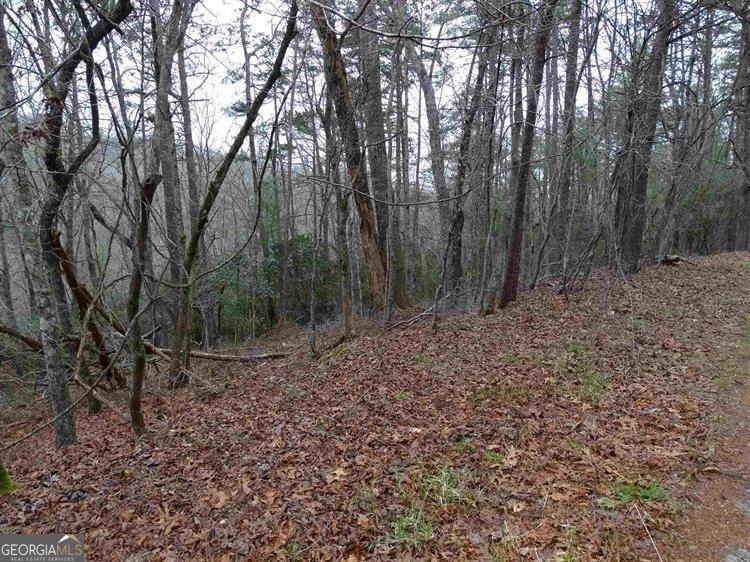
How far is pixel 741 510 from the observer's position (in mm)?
3041

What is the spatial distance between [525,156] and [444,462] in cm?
658

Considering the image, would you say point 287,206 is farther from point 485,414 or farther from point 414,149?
point 485,414

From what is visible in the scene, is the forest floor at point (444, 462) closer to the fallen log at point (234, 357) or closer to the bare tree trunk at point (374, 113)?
the fallen log at point (234, 357)

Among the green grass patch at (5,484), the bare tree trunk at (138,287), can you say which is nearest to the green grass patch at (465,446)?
the bare tree trunk at (138,287)

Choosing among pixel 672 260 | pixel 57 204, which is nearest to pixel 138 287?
pixel 57 204

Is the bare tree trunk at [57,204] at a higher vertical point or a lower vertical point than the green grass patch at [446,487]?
higher

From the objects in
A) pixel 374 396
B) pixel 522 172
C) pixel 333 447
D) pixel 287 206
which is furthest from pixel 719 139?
pixel 333 447

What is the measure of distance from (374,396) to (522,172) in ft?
17.7

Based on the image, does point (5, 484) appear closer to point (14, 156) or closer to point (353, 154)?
point (14, 156)

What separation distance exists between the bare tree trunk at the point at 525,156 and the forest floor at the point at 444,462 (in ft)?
7.76

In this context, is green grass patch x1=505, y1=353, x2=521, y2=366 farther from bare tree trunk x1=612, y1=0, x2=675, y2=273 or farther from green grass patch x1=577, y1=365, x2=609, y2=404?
bare tree trunk x1=612, y1=0, x2=675, y2=273

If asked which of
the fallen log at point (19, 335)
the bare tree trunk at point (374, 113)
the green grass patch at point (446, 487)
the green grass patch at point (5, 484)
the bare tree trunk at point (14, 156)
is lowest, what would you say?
the green grass patch at point (5, 484)

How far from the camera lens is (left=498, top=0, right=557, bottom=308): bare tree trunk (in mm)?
7723

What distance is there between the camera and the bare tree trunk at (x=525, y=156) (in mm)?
7723
